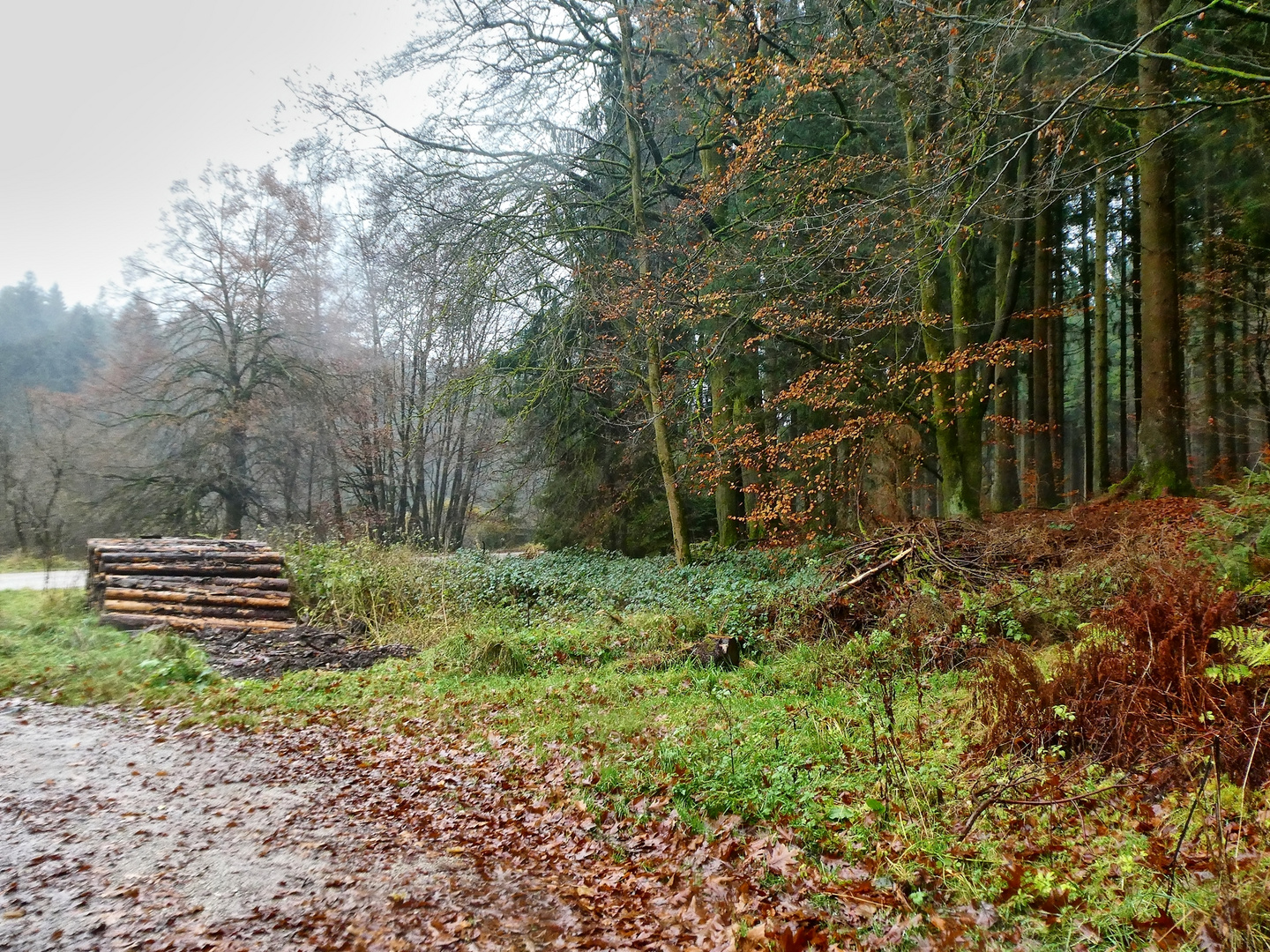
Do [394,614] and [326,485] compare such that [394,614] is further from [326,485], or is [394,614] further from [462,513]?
[326,485]

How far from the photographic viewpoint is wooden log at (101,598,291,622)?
10.1m

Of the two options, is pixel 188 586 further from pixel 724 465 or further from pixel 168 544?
pixel 724 465

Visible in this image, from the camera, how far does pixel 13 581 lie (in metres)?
13.7

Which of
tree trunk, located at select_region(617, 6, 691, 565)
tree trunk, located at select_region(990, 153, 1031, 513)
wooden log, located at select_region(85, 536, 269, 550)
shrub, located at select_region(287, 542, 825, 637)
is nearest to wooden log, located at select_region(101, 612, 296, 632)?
shrub, located at select_region(287, 542, 825, 637)

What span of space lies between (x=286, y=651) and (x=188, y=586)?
293cm

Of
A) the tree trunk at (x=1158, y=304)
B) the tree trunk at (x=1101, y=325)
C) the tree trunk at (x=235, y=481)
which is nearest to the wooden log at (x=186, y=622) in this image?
the tree trunk at (x=235, y=481)

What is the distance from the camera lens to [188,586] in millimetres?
10828

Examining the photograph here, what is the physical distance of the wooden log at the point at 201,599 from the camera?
10.3 meters

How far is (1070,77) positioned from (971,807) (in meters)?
10.6

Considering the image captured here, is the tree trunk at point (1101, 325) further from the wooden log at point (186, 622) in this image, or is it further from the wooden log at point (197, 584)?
the wooden log at point (197, 584)

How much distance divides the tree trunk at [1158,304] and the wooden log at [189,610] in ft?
42.5

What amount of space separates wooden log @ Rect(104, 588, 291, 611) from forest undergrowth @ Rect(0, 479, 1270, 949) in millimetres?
750

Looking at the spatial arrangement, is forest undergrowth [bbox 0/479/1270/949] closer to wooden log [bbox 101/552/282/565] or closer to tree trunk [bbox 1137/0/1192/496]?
tree trunk [bbox 1137/0/1192/496]

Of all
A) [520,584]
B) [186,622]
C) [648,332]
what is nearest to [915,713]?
[520,584]
